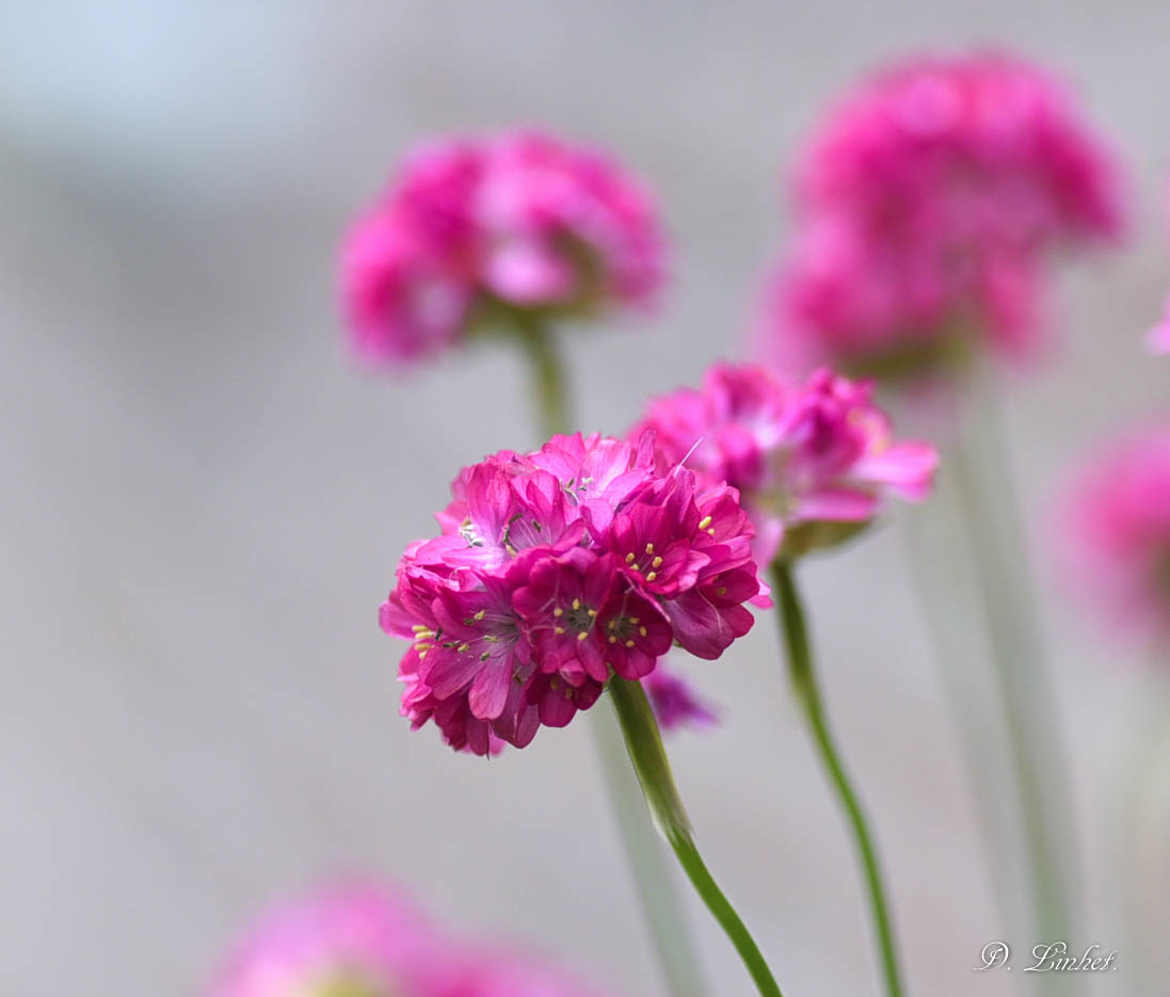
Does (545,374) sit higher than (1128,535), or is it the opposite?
(545,374)

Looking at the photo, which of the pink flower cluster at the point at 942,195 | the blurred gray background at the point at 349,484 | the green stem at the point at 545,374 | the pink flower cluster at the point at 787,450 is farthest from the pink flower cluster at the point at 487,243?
the blurred gray background at the point at 349,484

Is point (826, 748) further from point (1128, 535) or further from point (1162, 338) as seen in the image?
point (1128, 535)

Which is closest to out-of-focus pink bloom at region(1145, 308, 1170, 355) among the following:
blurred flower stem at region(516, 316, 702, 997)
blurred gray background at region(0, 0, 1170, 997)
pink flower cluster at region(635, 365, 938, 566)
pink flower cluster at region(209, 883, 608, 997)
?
pink flower cluster at region(635, 365, 938, 566)

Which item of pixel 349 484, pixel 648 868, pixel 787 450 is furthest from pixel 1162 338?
pixel 349 484

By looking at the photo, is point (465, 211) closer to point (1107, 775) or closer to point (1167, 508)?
point (1167, 508)

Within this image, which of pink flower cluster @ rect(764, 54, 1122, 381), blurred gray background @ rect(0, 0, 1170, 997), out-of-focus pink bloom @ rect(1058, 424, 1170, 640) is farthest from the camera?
blurred gray background @ rect(0, 0, 1170, 997)

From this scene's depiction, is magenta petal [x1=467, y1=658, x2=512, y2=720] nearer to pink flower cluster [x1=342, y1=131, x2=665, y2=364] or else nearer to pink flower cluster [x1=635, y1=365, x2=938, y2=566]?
pink flower cluster [x1=635, y1=365, x2=938, y2=566]

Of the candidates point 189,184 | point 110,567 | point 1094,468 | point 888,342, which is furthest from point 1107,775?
point 189,184
